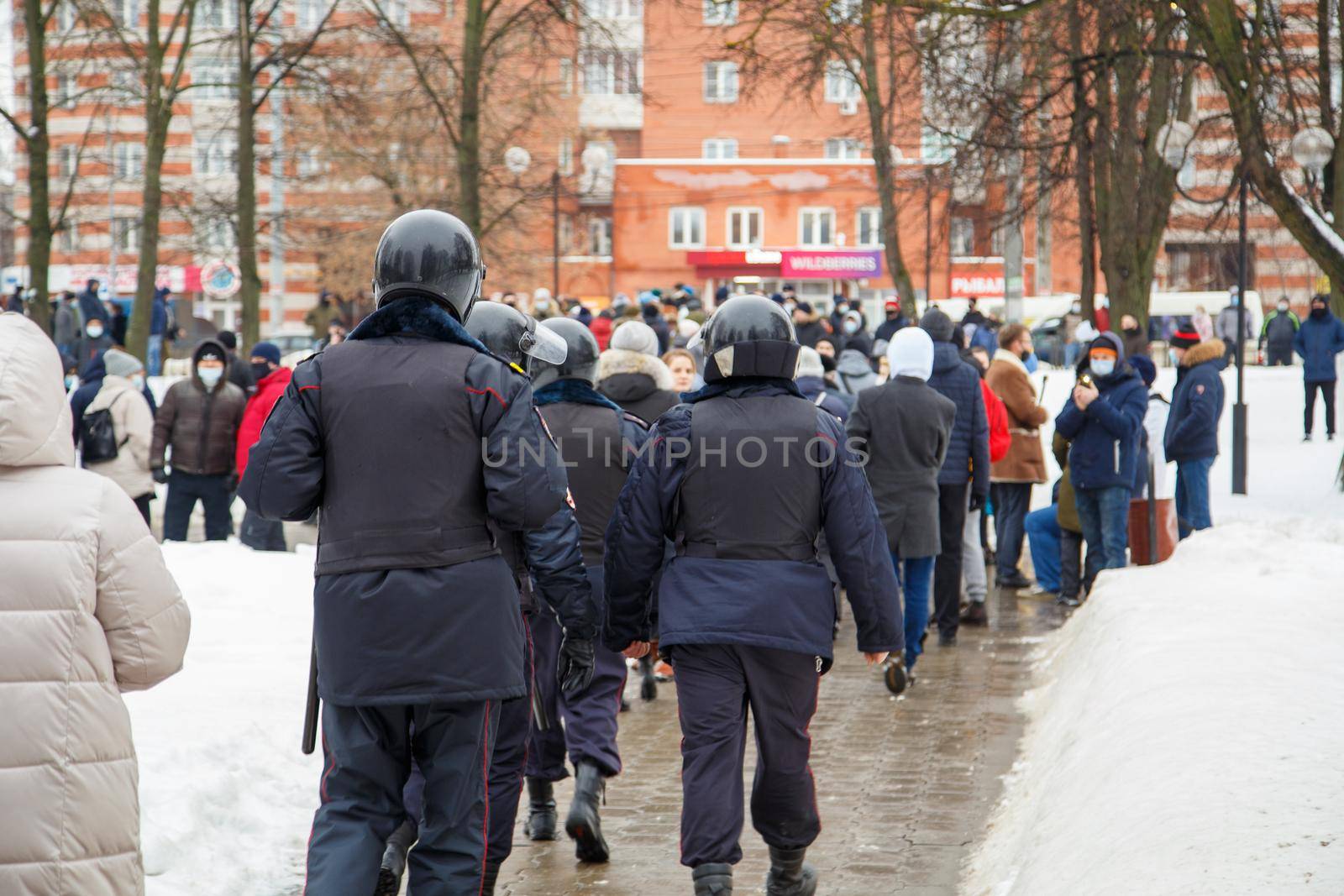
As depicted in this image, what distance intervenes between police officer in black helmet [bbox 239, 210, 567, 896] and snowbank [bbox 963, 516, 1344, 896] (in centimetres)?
176

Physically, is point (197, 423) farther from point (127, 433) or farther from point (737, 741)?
point (737, 741)

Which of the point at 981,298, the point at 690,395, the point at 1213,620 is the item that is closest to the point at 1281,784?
the point at 690,395

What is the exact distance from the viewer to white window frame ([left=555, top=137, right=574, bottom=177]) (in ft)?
177

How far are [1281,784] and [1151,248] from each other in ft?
62.0

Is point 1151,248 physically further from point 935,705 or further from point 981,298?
point 981,298

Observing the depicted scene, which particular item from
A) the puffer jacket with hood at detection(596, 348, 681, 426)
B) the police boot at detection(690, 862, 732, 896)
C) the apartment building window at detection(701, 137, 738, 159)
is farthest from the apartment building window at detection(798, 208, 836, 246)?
the police boot at detection(690, 862, 732, 896)

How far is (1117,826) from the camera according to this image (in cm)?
494

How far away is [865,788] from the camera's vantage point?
7301 millimetres

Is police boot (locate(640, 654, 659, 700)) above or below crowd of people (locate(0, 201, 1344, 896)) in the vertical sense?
below

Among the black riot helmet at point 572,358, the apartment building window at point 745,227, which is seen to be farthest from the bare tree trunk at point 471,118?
the apartment building window at point 745,227

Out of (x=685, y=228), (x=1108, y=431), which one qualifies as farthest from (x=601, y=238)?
(x=1108, y=431)

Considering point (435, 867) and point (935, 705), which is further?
point (935, 705)

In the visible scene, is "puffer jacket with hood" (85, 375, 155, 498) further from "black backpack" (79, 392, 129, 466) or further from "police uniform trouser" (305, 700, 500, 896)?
"police uniform trouser" (305, 700, 500, 896)

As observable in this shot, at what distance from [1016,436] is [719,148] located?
192 feet
